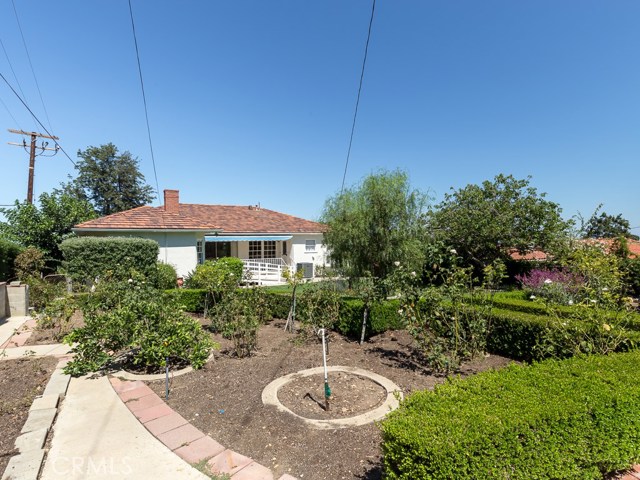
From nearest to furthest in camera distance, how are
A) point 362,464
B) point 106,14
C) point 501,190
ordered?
point 362,464 → point 106,14 → point 501,190

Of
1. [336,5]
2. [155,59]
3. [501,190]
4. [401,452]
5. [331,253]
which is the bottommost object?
[401,452]

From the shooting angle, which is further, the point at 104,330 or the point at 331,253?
the point at 331,253

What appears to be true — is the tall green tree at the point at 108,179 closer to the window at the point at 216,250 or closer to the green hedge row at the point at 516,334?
the window at the point at 216,250

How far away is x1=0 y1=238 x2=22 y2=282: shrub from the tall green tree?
1066 inches

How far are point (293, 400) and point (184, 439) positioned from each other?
1.71 meters

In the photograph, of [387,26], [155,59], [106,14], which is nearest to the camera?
[106,14]

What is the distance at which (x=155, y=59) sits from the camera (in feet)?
32.4

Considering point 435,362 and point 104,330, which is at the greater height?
point 104,330

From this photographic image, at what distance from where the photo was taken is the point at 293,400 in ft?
16.8

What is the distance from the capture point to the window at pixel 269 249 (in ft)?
87.4

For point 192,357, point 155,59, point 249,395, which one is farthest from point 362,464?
point 155,59

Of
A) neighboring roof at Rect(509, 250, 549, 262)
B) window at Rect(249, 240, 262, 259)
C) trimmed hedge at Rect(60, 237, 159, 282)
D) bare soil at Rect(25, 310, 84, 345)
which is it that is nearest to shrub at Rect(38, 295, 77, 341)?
bare soil at Rect(25, 310, 84, 345)

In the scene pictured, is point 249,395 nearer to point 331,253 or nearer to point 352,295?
point 352,295

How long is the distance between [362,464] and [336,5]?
1039 cm
